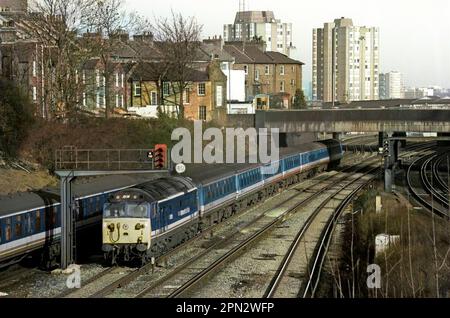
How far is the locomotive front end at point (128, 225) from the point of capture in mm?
21547

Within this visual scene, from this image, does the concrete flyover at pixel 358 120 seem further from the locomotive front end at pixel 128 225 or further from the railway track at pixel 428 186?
the locomotive front end at pixel 128 225

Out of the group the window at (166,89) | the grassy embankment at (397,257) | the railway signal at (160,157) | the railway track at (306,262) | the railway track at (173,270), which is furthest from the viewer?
the window at (166,89)

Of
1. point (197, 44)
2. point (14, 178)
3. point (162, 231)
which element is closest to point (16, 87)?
point (14, 178)

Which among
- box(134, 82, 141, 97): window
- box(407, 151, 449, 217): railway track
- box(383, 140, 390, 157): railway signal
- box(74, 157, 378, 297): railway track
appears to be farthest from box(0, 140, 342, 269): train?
box(134, 82, 141, 97): window

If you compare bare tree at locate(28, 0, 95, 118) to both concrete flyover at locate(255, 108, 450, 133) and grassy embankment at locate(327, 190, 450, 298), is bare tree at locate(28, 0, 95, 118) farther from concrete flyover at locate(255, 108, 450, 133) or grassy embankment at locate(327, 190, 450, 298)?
grassy embankment at locate(327, 190, 450, 298)

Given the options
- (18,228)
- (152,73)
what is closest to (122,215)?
(18,228)

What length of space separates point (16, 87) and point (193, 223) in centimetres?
2059

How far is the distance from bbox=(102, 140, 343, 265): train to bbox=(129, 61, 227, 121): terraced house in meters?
32.7

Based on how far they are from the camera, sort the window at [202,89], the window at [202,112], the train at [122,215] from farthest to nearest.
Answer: the window at [202,89]
the window at [202,112]
the train at [122,215]

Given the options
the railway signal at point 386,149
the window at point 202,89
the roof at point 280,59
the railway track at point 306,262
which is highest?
the roof at point 280,59

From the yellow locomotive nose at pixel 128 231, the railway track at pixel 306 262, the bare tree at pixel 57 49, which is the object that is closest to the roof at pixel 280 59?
the bare tree at pixel 57 49

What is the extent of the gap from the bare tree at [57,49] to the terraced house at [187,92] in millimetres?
19596

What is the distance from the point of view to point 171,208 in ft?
78.5
